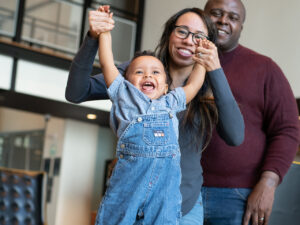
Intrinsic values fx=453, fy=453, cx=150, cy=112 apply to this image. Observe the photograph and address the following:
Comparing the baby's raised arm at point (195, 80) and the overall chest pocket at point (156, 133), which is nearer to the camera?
the overall chest pocket at point (156, 133)

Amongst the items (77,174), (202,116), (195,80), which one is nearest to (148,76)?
(195,80)

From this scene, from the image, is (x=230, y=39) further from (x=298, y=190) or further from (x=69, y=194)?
(x=69, y=194)

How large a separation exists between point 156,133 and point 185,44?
1.19 ft

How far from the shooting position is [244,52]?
1828mm

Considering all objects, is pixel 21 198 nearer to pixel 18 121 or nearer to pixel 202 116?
pixel 202 116

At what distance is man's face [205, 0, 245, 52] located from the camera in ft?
5.98

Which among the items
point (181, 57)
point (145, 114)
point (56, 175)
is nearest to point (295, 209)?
point (181, 57)

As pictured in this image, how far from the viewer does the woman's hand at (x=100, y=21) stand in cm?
112

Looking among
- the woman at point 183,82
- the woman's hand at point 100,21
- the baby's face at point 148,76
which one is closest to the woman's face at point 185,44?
the woman at point 183,82

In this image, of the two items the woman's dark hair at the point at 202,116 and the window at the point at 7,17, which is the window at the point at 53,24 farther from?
the woman's dark hair at the point at 202,116

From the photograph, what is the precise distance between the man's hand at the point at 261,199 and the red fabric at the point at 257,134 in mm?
53

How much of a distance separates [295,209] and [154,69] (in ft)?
3.54

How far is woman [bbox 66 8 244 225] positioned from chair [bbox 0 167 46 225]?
3.01 ft

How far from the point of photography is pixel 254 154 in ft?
5.36
